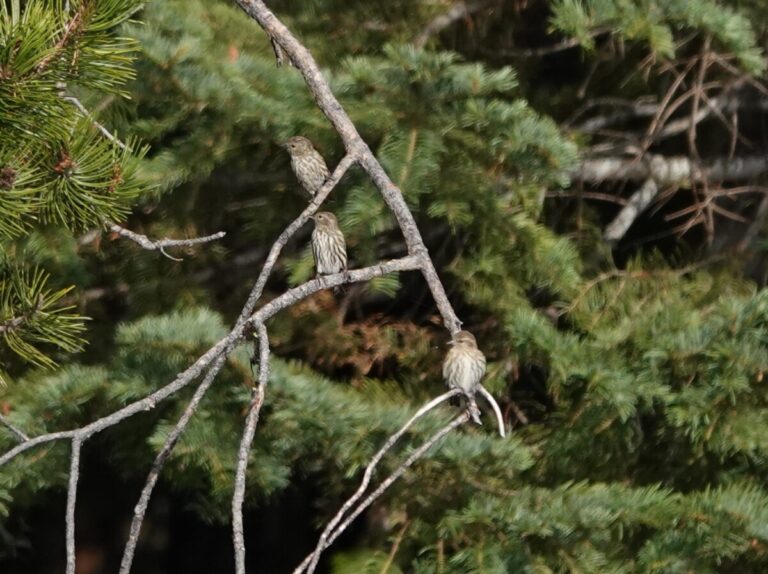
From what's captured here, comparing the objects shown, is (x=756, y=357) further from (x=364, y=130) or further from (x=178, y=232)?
(x=178, y=232)

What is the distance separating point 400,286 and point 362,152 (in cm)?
123

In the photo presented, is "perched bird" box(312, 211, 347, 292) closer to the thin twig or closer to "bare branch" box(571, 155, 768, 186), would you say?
the thin twig

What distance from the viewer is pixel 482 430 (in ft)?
11.0

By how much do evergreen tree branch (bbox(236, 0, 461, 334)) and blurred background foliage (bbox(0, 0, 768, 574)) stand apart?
1.16 ft

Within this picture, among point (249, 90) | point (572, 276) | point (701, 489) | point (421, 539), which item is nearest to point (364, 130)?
point (249, 90)

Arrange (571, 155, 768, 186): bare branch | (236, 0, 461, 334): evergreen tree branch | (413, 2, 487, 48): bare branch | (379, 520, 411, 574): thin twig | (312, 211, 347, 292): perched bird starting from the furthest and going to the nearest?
1. (571, 155, 768, 186): bare branch
2. (413, 2, 487, 48): bare branch
3. (312, 211, 347, 292): perched bird
4. (379, 520, 411, 574): thin twig
5. (236, 0, 461, 334): evergreen tree branch

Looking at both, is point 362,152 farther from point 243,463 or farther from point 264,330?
point 243,463

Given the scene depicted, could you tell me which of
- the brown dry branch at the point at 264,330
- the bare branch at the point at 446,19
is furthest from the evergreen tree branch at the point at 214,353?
the bare branch at the point at 446,19

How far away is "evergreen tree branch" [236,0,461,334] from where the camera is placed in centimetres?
212

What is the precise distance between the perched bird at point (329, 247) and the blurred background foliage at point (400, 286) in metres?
0.07

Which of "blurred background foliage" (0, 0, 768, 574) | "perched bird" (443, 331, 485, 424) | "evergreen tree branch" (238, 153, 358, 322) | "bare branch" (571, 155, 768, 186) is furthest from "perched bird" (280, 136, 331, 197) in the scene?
"bare branch" (571, 155, 768, 186)

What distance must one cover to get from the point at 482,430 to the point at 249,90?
1.03 meters

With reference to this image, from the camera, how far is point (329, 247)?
3203mm

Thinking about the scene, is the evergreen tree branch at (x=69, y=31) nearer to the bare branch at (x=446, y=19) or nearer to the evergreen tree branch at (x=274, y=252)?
the evergreen tree branch at (x=274, y=252)
